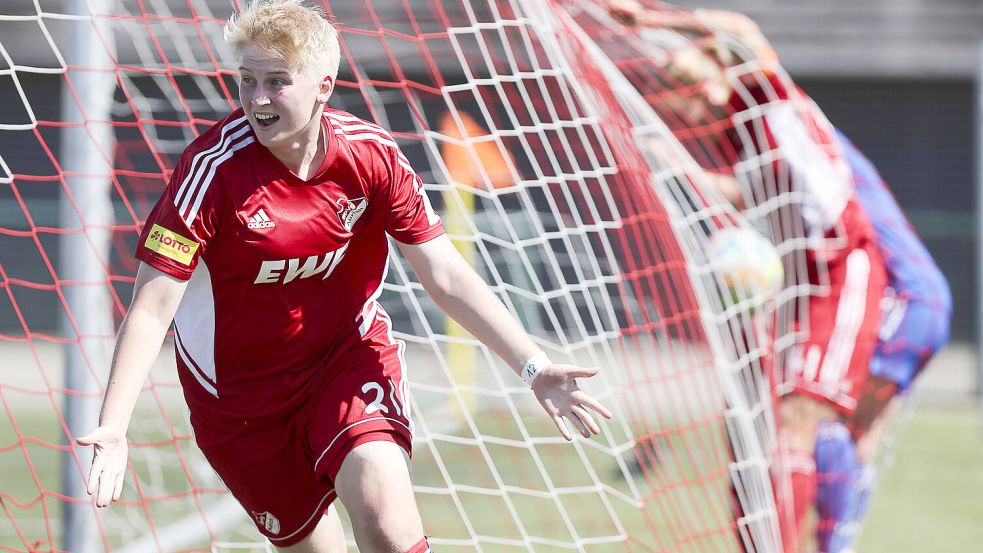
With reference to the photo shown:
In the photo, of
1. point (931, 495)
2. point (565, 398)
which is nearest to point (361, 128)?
point (565, 398)

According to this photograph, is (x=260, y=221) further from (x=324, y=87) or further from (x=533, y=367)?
(x=533, y=367)

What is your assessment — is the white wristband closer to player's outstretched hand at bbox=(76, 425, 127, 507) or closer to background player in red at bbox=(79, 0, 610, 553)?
background player in red at bbox=(79, 0, 610, 553)

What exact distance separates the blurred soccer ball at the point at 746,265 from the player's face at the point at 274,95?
92.4 inches

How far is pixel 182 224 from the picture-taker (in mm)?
2549

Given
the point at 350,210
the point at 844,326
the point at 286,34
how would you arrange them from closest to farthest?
the point at 286,34 < the point at 350,210 < the point at 844,326

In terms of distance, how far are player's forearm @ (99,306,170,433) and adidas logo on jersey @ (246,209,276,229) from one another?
0.92 ft

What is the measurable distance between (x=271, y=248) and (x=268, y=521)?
0.75m

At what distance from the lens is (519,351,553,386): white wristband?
2.80 meters

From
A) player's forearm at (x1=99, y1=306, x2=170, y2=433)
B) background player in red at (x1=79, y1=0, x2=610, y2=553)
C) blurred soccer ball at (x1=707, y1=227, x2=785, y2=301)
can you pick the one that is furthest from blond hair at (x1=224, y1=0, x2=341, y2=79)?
blurred soccer ball at (x1=707, y1=227, x2=785, y2=301)

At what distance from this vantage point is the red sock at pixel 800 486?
166 inches

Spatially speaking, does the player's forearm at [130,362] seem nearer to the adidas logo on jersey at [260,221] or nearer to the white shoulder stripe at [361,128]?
the adidas logo on jersey at [260,221]

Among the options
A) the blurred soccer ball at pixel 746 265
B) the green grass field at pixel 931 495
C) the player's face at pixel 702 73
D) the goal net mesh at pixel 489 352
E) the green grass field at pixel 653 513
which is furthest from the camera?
the green grass field at pixel 931 495

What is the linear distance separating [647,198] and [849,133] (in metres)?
9.33

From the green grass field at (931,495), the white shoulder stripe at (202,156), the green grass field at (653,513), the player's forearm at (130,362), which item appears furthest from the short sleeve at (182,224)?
the green grass field at (931,495)
